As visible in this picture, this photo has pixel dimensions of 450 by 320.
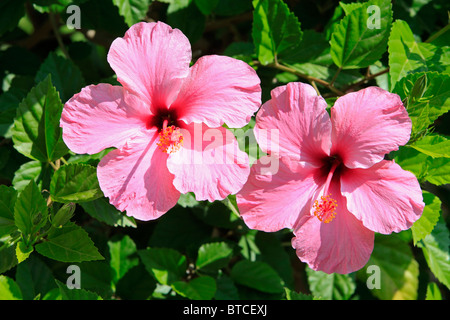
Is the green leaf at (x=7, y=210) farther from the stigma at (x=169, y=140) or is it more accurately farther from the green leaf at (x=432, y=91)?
the green leaf at (x=432, y=91)

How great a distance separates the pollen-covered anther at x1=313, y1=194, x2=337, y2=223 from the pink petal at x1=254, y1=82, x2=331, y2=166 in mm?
147

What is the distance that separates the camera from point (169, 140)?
1.39m

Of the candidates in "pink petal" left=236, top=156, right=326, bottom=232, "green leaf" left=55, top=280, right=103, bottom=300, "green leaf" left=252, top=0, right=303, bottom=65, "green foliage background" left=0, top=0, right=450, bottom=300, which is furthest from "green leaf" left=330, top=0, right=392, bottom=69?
"green leaf" left=55, top=280, right=103, bottom=300

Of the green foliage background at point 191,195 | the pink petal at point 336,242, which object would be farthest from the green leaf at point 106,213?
the pink petal at point 336,242

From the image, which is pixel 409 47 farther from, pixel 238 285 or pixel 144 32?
pixel 238 285

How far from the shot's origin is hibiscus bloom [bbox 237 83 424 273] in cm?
134

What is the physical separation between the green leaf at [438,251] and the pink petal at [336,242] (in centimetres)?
50

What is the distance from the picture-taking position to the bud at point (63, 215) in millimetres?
1403

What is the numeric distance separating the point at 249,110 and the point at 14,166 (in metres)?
1.06

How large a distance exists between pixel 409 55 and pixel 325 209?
25.5 inches

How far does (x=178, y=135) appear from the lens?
1404mm

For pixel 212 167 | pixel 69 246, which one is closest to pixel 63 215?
pixel 69 246

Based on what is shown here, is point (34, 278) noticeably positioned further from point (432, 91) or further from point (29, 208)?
point (432, 91)

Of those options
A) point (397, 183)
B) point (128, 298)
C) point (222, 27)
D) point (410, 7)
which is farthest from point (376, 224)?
point (222, 27)
